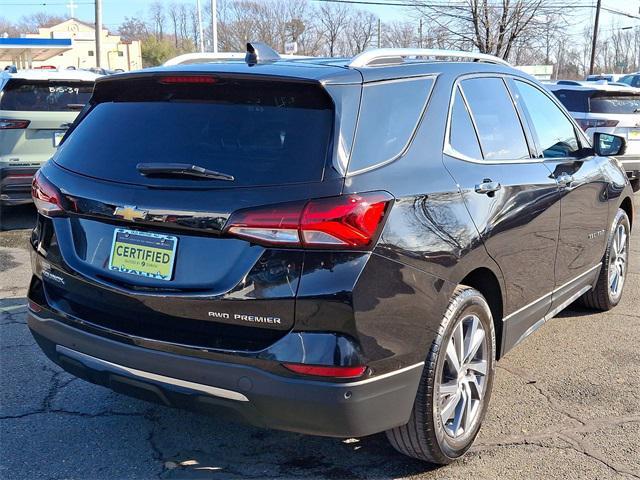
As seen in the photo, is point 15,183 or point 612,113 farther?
point 612,113

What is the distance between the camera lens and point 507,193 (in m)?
3.54

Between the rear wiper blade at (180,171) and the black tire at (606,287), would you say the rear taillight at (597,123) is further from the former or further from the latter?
the rear wiper blade at (180,171)

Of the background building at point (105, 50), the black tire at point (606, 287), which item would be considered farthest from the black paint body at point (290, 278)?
the background building at point (105, 50)

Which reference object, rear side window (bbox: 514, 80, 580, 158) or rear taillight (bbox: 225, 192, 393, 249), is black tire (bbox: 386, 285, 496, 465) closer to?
rear taillight (bbox: 225, 192, 393, 249)

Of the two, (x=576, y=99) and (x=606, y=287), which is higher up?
(x=576, y=99)

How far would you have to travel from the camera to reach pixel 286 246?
2.50m

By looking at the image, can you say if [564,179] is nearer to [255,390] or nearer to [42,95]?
[255,390]

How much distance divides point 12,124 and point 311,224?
6565 millimetres

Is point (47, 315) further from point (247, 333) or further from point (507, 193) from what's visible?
point (507, 193)

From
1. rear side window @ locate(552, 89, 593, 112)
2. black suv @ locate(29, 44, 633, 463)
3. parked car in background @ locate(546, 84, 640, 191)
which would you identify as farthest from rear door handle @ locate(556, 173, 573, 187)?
rear side window @ locate(552, 89, 593, 112)

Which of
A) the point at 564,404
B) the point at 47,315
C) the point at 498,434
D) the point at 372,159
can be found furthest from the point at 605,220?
the point at 47,315

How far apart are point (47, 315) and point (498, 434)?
227 centimetres

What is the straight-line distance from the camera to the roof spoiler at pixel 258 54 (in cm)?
312

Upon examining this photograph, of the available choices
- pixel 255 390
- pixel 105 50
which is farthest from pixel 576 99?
pixel 105 50
